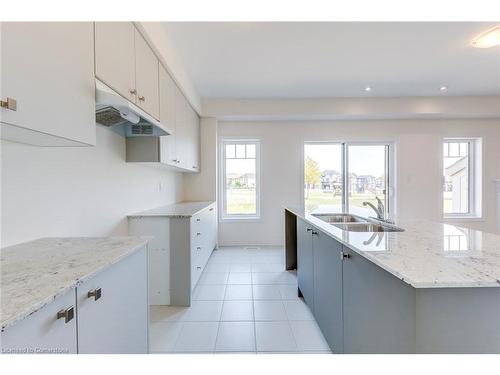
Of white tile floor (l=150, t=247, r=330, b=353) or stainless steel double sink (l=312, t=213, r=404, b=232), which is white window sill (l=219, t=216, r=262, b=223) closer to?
white tile floor (l=150, t=247, r=330, b=353)

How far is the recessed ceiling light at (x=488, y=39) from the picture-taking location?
244 cm

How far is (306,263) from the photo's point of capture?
228 centimetres

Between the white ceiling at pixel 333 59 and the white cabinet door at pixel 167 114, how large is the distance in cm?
41

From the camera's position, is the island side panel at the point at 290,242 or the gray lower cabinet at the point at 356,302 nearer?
the gray lower cabinet at the point at 356,302

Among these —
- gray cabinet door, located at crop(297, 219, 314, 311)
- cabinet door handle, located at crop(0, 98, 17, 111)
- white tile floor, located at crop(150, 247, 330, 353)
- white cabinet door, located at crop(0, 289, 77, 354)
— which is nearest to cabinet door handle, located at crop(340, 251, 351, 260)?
gray cabinet door, located at crop(297, 219, 314, 311)

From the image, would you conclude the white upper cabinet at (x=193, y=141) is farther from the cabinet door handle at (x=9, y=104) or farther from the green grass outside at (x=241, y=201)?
the cabinet door handle at (x=9, y=104)

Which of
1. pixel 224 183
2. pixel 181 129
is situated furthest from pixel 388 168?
pixel 181 129

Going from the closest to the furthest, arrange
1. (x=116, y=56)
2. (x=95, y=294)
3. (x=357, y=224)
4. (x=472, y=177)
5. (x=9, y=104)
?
1. (x=9, y=104)
2. (x=95, y=294)
3. (x=116, y=56)
4. (x=357, y=224)
5. (x=472, y=177)

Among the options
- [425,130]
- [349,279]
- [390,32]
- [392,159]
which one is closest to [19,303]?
[349,279]

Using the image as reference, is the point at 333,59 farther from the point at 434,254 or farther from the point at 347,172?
the point at 434,254

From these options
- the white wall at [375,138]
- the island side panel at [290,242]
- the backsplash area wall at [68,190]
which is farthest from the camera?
the white wall at [375,138]

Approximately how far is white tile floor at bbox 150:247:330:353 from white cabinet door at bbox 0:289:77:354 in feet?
3.85

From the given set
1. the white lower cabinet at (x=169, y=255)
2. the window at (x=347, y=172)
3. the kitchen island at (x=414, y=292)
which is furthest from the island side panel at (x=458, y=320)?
the window at (x=347, y=172)

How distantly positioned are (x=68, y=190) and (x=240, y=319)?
65.5 inches
